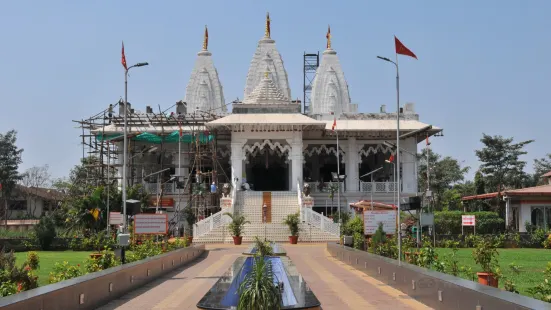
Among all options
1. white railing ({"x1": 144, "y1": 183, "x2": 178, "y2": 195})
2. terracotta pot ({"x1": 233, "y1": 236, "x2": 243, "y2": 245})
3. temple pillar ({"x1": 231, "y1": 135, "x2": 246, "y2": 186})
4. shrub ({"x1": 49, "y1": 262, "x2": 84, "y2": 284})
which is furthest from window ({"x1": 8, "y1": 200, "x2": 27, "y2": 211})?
shrub ({"x1": 49, "y1": 262, "x2": 84, "y2": 284})

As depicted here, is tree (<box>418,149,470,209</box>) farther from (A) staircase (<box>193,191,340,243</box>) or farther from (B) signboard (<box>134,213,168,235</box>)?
(B) signboard (<box>134,213,168,235</box>)

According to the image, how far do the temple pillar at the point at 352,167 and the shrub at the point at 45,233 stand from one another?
72.9 ft

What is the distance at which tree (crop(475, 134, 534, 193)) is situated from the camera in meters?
70.1

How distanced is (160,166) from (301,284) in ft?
133

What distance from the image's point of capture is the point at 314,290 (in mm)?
14312

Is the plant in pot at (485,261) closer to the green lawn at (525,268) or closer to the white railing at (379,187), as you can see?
the green lawn at (525,268)

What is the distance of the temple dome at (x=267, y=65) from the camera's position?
6222 centimetres

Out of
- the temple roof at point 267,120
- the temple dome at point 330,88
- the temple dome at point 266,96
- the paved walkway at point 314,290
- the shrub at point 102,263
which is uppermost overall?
the temple dome at point 330,88

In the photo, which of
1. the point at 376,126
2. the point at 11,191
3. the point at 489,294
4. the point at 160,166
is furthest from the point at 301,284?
the point at 11,191

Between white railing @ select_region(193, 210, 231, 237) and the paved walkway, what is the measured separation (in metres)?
13.7

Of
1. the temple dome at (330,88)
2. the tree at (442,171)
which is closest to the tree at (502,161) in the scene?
the tree at (442,171)

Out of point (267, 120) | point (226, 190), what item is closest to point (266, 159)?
point (267, 120)

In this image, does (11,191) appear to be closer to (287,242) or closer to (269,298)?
(287,242)

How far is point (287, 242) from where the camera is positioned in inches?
1439
